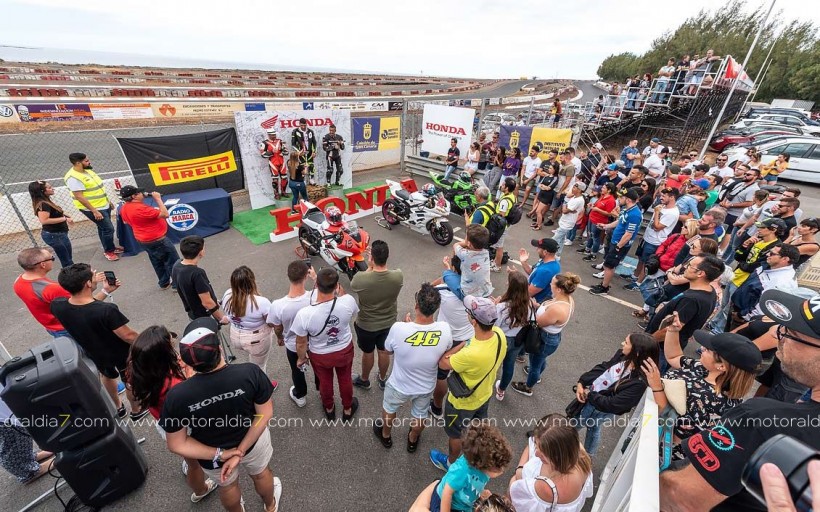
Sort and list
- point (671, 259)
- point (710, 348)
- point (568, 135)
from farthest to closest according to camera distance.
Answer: point (568, 135) < point (671, 259) < point (710, 348)

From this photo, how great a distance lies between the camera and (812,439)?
4.83 feet

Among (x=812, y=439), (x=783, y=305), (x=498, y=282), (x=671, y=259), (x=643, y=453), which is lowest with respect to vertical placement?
(x=498, y=282)

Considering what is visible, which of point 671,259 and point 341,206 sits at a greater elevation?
point 671,259

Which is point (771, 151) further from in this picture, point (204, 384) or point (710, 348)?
point (204, 384)

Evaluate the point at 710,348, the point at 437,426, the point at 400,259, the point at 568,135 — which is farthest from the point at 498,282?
the point at 568,135

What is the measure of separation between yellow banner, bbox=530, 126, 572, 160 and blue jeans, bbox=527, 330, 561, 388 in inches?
348

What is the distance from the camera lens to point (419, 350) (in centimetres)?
294

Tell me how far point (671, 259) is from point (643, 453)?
4481 mm

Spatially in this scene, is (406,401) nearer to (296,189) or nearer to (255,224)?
(255,224)


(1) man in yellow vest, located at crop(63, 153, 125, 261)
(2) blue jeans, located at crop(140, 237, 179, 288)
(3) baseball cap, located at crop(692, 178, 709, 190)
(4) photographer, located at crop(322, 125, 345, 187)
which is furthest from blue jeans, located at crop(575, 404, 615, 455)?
(4) photographer, located at crop(322, 125, 345, 187)

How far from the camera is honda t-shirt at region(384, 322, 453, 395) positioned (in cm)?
294

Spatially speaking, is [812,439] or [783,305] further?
[783,305]

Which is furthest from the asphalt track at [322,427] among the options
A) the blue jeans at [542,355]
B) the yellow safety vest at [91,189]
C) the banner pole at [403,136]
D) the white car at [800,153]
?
the white car at [800,153]

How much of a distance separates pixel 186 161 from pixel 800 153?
2250 cm
